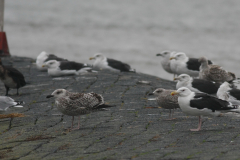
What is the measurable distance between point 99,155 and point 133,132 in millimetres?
1285

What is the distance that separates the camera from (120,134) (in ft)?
21.1

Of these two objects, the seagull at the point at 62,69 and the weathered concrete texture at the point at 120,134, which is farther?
the seagull at the point at 62,69

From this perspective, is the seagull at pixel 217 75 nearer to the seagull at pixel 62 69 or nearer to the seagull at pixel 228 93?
the seagull at pixel 228 93

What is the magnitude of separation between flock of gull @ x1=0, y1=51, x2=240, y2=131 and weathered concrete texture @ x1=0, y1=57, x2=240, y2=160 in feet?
0.92

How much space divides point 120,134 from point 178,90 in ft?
3.62

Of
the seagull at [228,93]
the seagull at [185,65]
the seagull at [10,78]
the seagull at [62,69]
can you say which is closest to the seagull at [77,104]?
the seagull at [228,93]

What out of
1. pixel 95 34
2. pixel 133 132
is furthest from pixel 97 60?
pixel 95 34

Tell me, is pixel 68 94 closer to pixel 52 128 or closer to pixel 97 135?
pixel 52 128

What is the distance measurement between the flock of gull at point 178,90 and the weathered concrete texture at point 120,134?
28 centimetres

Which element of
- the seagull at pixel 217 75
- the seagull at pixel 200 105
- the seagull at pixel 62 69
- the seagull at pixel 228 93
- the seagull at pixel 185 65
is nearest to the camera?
the seagull at pixel 200 105

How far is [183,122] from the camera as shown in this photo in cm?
728

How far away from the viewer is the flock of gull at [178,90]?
675cm

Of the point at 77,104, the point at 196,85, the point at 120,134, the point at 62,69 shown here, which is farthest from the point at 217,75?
the point at 120,134

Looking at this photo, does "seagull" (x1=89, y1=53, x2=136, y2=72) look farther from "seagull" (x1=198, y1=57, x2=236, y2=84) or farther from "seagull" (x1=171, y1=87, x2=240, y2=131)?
"seagull" (x1=171, y1=87, x2=240, y2=131)
